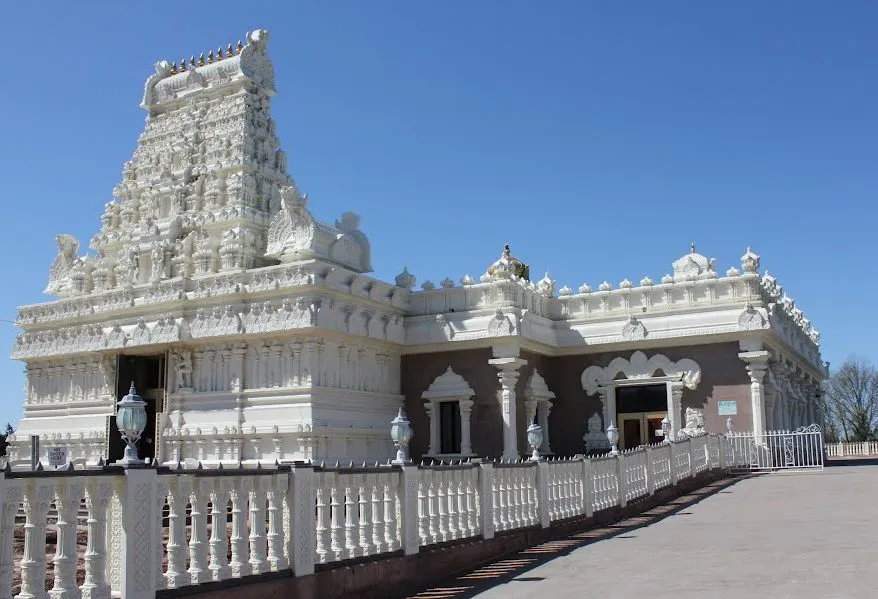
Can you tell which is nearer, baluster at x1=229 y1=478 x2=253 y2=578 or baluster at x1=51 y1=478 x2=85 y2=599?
baluster at x1=51 y1=478 x2=85 y2=599

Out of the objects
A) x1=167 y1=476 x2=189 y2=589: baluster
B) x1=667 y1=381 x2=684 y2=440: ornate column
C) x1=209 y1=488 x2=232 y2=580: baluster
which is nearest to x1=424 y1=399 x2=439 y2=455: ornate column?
x1=667 y1=381 x2=684 y2=440: ornate column

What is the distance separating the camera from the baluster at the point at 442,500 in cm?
1003

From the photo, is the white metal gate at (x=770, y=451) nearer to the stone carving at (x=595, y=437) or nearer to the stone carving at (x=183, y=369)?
the stone carving at (x=595, y=437)

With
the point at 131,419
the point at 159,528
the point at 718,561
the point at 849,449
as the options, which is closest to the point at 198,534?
the point at 159,528

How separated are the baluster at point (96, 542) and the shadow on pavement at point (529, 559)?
3747 millimetres

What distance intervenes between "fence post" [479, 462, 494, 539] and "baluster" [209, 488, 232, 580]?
452 centimetres

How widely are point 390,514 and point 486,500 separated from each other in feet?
Result: 6.85

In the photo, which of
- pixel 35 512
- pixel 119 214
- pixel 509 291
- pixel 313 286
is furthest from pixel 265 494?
pixel 119 214

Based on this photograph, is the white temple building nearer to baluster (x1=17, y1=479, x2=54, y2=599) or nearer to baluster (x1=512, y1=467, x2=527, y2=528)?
baluster (x1=512, y1=467, x2=527, y2=528)

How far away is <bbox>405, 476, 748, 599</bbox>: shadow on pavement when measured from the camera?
29.6ft

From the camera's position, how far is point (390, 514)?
9.12 metres

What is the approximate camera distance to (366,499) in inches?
347

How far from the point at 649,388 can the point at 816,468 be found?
5441 millimetres

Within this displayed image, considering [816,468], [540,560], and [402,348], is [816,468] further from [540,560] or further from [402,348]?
[540,560]
